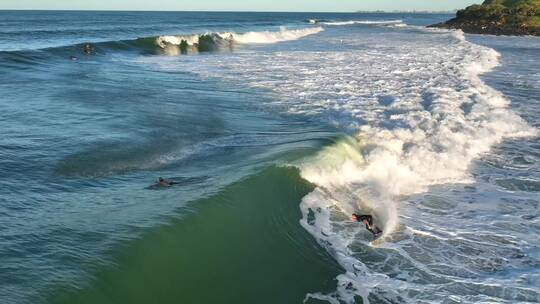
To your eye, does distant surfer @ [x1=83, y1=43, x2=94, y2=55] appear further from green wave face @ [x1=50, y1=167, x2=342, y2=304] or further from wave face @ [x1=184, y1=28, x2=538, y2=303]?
green wave face @ [x1=50, y1=167, x2=342, y2=304]

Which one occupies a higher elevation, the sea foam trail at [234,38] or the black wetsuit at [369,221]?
the sea foam trail at [234,38]

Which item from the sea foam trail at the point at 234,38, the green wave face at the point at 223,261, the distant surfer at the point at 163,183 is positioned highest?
the sea foam trail at the point at 234,38

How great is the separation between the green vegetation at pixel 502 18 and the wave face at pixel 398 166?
45995mm

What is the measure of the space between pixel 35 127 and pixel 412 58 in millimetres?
28190

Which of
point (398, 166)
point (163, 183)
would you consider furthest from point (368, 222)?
point (163, 183)

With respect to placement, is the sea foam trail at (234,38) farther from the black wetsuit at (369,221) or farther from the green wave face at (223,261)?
the black wetsuit at (369,221)

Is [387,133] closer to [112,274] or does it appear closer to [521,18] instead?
[112,274]

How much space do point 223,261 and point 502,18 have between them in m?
79.4

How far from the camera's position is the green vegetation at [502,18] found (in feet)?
224

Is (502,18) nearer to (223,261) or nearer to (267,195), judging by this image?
(267,195)

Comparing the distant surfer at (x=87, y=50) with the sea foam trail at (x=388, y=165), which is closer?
the sea foam trail at (x=388, y=165)

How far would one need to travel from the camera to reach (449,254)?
8.47 m

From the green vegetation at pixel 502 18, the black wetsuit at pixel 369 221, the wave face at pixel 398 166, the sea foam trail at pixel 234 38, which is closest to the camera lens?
the wave face at pixel 398 166

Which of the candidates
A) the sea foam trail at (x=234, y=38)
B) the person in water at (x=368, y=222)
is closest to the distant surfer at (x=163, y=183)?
the person in water at (x=368, y=222)
